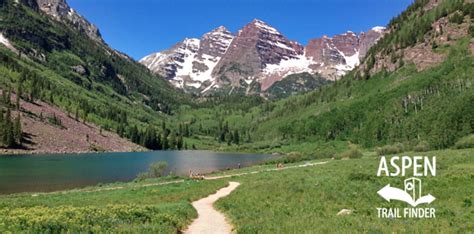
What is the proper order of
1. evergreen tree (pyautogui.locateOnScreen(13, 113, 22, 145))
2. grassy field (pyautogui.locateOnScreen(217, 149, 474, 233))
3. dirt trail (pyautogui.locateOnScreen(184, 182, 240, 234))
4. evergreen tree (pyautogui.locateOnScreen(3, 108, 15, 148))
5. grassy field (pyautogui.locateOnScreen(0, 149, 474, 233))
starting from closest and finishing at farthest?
1. grassy field (pyautogui.locateOnScreen(0, 149, 474, 233))
2. grassy field (pyautogui.locateOnScreen(217, 149, 474, 233))
3. dirt trail (pyautogui.locateOnScreen(184, 182, 240, 234))
4. evergreen tree (pyautogui.locateOnScreen(3, 108, 15, 148))
5. evergreen tree (pyautogui.locateOnScreen(13, 113, 22, 145))

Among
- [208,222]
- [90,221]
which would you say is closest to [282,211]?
[208,222]

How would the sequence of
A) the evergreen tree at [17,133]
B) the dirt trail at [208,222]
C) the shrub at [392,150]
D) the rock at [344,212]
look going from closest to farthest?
the dirt trail at [208,222]
the rock at [344,212]
the shrub at [392,150]
the evergreen tree at [17,133]

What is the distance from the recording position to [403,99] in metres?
183

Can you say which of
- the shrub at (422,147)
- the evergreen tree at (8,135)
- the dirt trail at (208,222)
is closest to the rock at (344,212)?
the dirt trail at (208,222)

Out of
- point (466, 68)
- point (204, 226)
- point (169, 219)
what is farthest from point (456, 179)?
point (466, 68)

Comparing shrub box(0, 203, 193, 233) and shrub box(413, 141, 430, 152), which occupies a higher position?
shrub box(413, 141, 430, 152)

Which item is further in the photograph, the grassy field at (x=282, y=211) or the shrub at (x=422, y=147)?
the shrub at (x=422, y=147)

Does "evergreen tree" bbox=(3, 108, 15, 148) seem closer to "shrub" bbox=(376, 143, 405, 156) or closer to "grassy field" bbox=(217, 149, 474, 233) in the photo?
"shrub" bbox=(376, 143, 405, 156)

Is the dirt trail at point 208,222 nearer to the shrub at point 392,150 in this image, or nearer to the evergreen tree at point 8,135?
the shrub at point 392,150

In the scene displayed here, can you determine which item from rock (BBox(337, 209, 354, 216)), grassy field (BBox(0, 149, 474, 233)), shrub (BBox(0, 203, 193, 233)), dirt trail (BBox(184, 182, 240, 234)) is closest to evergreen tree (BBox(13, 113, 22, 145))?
grassy field (BBox(0, 149, 474, 233))

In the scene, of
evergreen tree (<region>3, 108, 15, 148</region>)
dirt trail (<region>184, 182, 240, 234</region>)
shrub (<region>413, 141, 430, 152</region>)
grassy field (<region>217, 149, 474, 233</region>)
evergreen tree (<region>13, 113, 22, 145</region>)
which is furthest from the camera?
evergreen tree (<region>13, 113, 22, 145</region>)

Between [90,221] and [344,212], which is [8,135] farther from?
[344,212]

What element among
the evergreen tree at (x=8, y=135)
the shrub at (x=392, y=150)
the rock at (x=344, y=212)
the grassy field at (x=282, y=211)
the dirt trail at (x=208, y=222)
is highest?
the evergreen tree at (x=8, y=135)

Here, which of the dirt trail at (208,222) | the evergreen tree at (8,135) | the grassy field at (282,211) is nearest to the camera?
the grassy field at (282,211)
